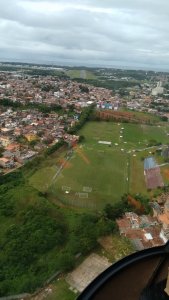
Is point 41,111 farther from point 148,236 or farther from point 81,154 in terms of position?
point 148,236

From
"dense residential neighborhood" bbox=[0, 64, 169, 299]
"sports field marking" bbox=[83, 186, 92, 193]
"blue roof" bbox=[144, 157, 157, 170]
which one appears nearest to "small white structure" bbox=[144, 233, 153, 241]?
"dense residential neighborhood" bbox=[0, 64, 169, 299]

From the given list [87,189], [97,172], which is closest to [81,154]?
[97,172]

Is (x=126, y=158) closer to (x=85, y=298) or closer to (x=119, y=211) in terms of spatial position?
(x=119, y=211)

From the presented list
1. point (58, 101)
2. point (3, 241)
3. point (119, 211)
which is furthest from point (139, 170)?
point (58, 101)

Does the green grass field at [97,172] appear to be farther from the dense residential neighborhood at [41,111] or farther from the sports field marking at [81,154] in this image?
the dense residential neighborhood at [41,111]

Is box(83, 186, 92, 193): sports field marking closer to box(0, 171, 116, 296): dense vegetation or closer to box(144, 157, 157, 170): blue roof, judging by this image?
box(0, 171, 116, 296): dense vegetation

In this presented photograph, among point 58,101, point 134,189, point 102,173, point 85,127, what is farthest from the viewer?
point 58,101
